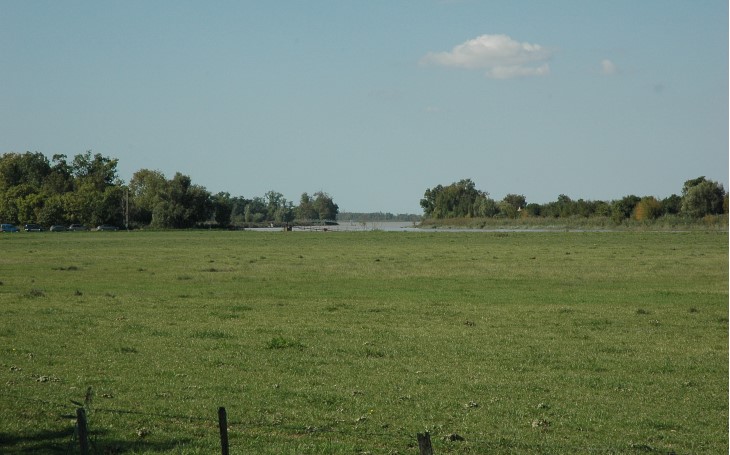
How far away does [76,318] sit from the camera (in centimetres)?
2672

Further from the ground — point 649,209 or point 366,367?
point 649,209

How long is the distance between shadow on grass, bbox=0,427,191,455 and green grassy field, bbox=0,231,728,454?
0.05m

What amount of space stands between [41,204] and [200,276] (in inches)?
5301

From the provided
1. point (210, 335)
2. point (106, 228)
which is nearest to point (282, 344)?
point (210, 335)

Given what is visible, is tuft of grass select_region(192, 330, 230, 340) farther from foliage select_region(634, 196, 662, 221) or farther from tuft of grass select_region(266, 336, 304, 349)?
foliage select_region(634, 196, 662, 221)

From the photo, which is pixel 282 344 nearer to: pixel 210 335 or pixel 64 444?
pixel 210 335

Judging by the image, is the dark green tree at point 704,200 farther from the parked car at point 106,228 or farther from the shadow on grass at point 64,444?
the shadow on grass at point 64,444

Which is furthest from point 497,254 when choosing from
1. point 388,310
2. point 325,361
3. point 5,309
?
point 325,361

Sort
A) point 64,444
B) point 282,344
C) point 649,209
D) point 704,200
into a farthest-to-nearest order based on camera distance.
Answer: point 649,209
point 704,200
point 282,344
point 64,444

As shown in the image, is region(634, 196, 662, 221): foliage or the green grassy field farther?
region(634, 196, 662, 221): foliage

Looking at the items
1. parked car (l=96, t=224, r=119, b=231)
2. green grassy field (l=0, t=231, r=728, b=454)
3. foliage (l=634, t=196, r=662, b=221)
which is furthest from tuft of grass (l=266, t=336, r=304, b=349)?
foliage (l=634, t=196, r=662, b=221)

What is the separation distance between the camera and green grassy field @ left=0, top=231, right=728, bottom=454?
43.1ft

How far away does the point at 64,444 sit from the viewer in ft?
40.7

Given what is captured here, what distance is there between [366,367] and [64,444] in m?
7.57
